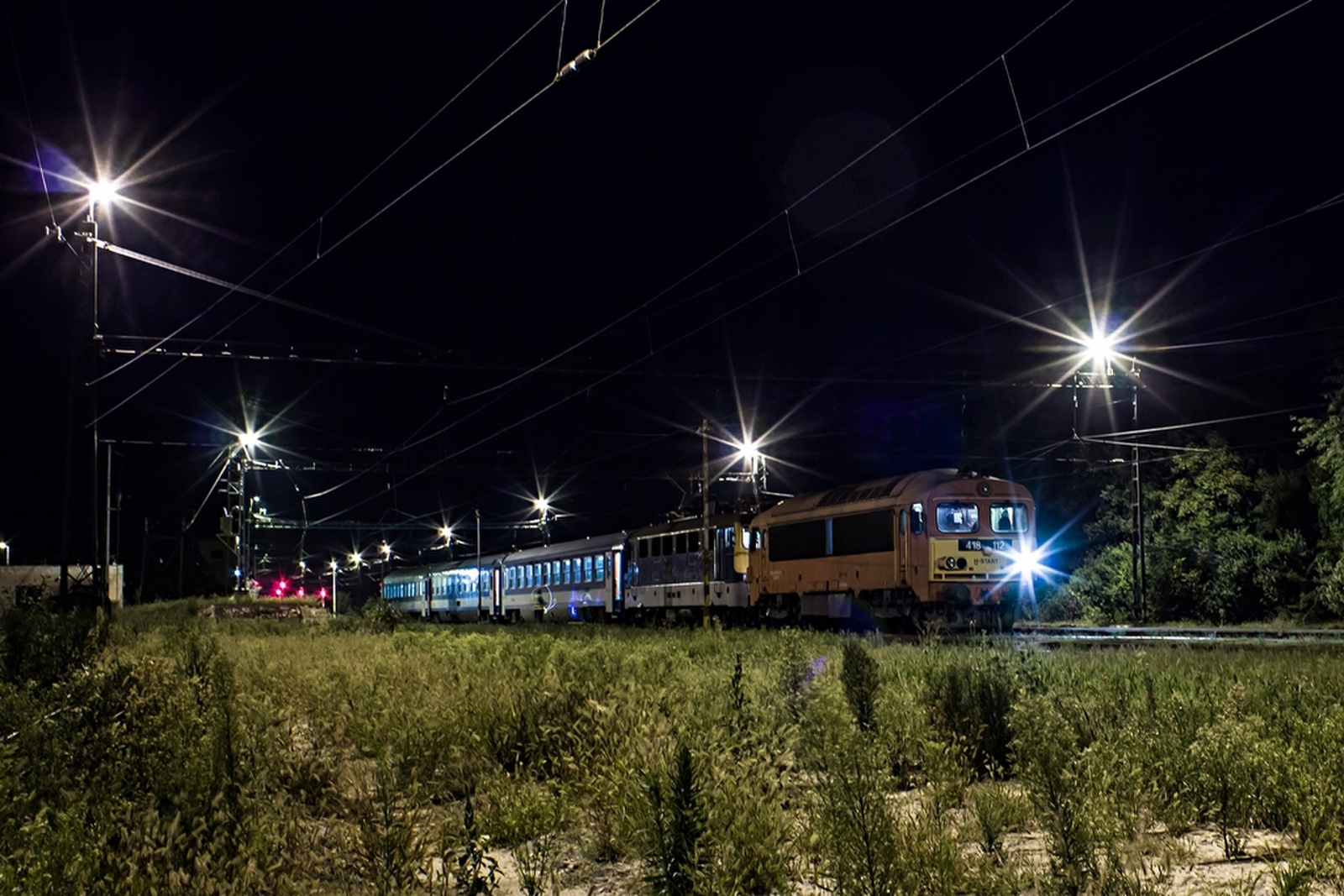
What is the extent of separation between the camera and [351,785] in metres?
7.20

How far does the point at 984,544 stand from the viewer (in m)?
26.1

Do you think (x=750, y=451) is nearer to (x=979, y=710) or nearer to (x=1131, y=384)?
(x=1131, y=384)

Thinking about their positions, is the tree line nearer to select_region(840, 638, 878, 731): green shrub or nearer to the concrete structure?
select_region(840, 638, 878, 731): green shrub

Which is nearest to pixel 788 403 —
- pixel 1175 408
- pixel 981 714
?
pixel 1175 408

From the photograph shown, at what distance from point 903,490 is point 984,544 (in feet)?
7.00

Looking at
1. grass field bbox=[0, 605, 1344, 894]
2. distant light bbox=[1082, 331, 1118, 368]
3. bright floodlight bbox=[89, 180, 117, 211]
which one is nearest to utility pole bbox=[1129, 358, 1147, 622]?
distant light bbox=[1082, 331, 1118, 368]

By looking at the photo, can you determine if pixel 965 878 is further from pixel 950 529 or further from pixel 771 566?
pixel 771 566

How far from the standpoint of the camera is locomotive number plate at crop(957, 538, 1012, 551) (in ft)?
84.3

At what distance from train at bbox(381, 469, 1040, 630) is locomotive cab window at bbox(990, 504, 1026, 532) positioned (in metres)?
0.03

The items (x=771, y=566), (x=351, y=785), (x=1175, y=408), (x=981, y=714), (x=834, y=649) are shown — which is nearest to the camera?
(x=351, y=785)

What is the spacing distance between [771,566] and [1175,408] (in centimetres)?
2357

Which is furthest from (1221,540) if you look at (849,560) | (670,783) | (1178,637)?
(670,783)

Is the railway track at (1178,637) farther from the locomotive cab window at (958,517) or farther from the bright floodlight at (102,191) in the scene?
the bright floodlight at (102,191)

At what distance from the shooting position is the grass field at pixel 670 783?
5.18m
